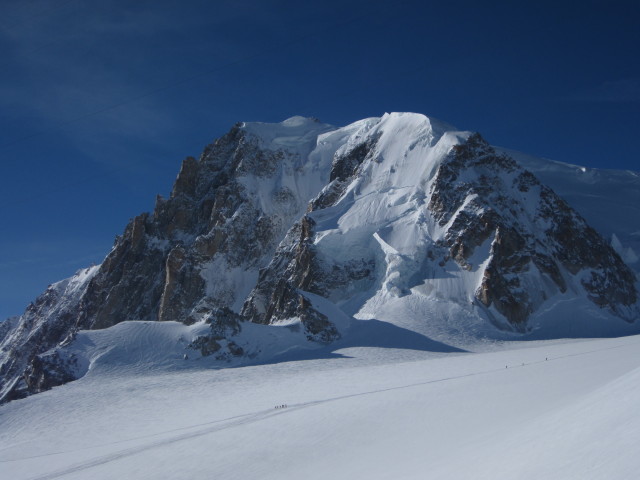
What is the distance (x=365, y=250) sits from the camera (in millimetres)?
69000

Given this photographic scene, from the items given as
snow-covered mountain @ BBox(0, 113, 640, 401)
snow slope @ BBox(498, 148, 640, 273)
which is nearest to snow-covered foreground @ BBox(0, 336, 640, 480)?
snow-covered mountain @ BBox(0, 113, 640, 401)

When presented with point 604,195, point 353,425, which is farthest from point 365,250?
point 353,425

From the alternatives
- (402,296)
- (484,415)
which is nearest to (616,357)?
(484,415)

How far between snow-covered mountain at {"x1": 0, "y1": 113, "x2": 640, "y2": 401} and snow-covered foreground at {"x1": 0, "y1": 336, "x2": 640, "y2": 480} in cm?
1493

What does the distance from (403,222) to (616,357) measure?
4305cm

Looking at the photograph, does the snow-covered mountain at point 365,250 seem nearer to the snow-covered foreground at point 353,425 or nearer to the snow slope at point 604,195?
the snow slope at point 604,195

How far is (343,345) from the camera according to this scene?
5375cm

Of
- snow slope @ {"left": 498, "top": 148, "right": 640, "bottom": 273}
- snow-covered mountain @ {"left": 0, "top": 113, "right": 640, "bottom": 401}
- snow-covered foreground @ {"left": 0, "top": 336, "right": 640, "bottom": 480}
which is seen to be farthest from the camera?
snow slope @ {"left": 498, "top": 148, "right": 640, "bottom": 273}

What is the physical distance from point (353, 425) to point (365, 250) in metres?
47.2

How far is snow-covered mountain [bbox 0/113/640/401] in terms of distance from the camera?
57188 mm

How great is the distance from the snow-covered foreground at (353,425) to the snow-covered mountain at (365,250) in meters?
14.9

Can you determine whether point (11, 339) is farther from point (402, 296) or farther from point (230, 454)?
point (230, 454)

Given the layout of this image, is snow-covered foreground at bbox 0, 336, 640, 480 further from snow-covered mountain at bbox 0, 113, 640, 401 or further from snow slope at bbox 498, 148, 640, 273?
snow slope at bbox 498, 148, 640, 273

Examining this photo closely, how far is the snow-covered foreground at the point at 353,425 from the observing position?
40.3ft
